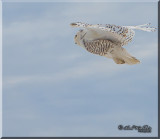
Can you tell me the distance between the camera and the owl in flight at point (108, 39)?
200 inches

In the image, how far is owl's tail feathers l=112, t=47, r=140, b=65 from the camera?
525 centimetres

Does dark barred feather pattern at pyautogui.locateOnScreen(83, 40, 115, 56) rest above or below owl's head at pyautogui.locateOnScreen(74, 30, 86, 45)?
below

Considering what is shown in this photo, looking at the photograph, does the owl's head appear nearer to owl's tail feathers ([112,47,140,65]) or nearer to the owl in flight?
the owl in flight

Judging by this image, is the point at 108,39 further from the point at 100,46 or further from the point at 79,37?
the point at 79,37

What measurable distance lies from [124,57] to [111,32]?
0.37 meters

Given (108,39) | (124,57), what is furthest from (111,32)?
(124,57)

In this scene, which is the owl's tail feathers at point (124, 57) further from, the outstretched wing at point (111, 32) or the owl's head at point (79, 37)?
the owl's head at point (79, 37)

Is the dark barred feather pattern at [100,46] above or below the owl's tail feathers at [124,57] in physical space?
above

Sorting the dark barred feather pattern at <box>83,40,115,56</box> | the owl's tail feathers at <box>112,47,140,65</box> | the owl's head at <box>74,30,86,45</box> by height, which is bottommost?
the owl's tail feathers at <box>112,47,140,65</box>

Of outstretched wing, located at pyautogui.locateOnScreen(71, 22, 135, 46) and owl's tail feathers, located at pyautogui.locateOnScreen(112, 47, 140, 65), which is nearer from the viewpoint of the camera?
outstretched wing, located at pyautogui.locateOnScreen(71, 22, 135, 46)

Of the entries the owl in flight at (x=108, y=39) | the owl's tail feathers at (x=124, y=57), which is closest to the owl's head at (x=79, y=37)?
the owl in flight at (x=108, y=39)

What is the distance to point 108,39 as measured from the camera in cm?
517

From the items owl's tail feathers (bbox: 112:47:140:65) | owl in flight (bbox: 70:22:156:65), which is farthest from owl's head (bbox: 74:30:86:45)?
owl's tail feathers (bbox: 112:47:140:65)

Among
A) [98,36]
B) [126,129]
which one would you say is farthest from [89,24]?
[126,129]
